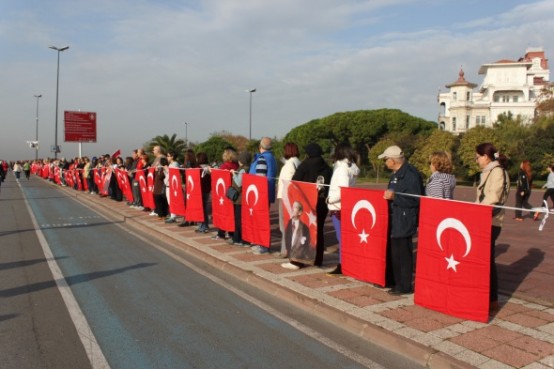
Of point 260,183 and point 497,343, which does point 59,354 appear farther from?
point 260,183

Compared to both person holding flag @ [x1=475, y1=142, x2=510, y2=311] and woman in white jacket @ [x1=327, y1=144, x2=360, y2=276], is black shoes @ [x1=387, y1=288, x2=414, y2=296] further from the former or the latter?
woman in white jacket @ [x1=327, y1=144, x2=360, y2=276]

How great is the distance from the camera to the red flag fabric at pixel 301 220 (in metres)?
6.96

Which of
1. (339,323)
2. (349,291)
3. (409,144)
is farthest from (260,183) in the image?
(409,144)

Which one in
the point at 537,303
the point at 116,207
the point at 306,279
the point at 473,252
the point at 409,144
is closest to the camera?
the point at 473,252

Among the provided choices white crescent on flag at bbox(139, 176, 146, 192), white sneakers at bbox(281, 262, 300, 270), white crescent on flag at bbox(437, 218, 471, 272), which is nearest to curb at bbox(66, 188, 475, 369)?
white sneakers at bbox(281, 262, 300, 270)

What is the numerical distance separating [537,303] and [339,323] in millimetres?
2385

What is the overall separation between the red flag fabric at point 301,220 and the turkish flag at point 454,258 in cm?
204

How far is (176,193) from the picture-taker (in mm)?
11867

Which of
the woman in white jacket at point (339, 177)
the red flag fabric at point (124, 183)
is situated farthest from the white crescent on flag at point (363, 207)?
the red flag fabric at point (124, 183)

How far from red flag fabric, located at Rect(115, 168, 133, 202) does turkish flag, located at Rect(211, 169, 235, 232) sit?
316 inches

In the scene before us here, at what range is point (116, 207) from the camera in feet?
53.6

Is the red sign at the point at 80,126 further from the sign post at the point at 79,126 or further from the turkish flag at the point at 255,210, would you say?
→ the turkish flag at the point at 255,210

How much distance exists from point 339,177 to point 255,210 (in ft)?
7.23

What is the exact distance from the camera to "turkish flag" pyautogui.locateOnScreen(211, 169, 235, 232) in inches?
359
